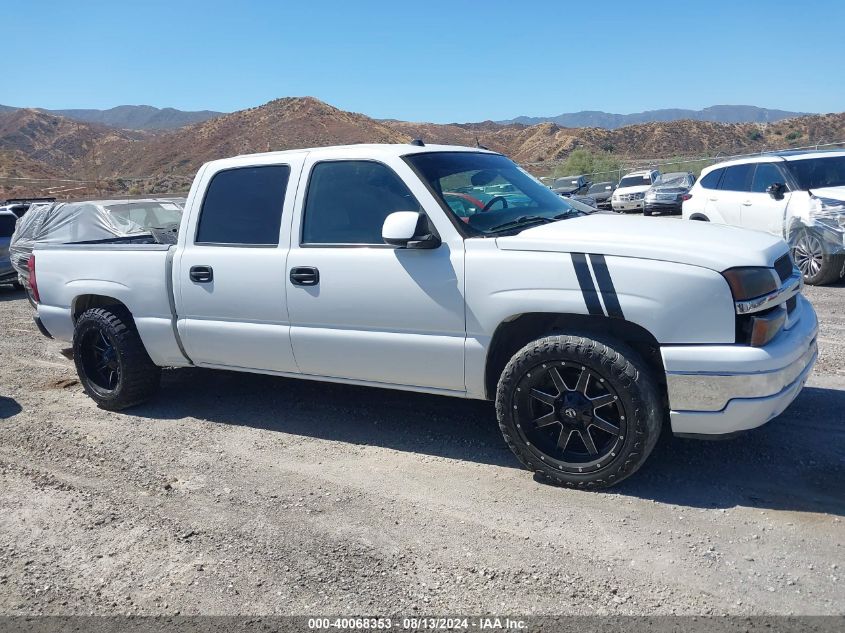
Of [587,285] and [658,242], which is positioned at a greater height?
[658,242]

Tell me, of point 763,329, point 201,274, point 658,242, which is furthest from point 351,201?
point 763,329

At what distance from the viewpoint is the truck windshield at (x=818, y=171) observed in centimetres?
966

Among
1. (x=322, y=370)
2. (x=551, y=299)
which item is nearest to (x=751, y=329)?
(x=551, y=299)

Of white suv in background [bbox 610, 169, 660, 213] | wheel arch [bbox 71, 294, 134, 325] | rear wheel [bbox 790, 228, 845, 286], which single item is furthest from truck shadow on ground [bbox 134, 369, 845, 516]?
white suv in background [bbox 610, 169, 660, 213]

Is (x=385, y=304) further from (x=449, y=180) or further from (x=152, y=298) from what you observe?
(x=152, y=298)

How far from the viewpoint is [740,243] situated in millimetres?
3926

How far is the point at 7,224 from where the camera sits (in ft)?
46.9

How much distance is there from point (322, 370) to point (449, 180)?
1.49 m

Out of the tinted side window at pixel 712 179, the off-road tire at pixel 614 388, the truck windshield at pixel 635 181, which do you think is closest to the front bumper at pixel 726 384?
the off-road tire at pixel 614 388

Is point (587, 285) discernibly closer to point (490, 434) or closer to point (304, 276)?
point (490, 434)

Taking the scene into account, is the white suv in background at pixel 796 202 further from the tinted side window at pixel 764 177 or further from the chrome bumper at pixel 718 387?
the chrome bumper at pixel 718 387

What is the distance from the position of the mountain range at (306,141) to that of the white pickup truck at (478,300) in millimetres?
49323

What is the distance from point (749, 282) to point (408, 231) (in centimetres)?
180

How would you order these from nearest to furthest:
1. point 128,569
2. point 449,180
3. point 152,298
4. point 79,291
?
1. point 128,569
2. point 449,180
3. point 152,298
4. point 79,291
